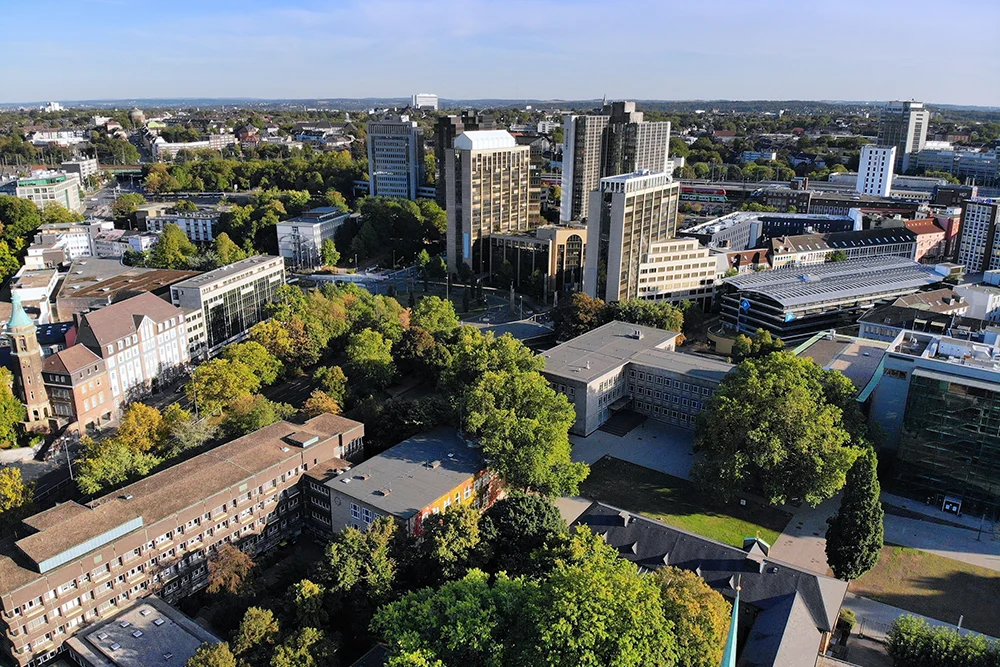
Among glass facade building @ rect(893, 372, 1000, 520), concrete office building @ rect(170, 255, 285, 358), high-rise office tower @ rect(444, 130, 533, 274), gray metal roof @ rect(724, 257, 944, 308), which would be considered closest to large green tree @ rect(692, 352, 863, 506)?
glass facade building @ rect(893, 372, 1000, 520)

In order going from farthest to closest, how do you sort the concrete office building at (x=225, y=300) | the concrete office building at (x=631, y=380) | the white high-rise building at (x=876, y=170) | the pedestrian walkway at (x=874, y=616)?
1. the white high-rise building at (x=876, y=170)
2. the concrete office building at (x=225, y=300)
3. the concrete office building at (x=631, y=380)
4. the pedestrian walkway at (x=874, y=616)

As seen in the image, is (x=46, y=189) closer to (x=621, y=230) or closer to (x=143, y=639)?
(x=621, y=230)

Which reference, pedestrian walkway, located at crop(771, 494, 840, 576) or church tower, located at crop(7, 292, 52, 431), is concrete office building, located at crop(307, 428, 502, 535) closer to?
pedestrian walkway, located at crop(771, 494, 840, 576)

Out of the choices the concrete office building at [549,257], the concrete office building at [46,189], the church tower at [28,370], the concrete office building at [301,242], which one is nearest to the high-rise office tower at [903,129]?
the concrete office building at [549,257]

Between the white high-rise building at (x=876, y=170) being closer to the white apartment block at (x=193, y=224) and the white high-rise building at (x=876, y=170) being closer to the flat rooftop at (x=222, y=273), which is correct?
the flat rooftop at (x=222, y=273)

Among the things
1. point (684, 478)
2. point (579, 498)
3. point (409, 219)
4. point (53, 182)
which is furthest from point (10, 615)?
point (53, 182)

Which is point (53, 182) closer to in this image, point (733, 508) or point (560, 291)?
point (560, 291)
